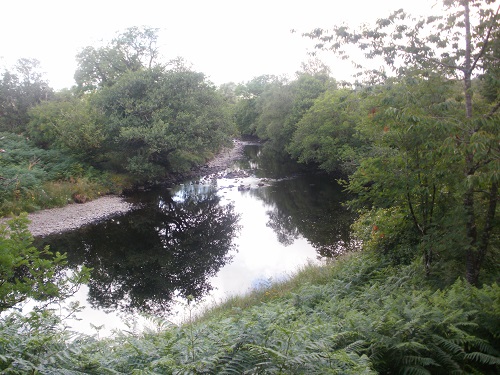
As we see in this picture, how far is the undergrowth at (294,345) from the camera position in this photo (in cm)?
320

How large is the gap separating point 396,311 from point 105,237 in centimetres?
1660

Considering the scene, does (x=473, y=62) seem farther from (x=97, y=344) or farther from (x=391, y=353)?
(x=97, y=344)

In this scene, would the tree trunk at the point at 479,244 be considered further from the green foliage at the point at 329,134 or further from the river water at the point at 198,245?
the green foliage at the point at 329,134

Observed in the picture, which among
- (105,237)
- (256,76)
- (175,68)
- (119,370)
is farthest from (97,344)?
(256,76)

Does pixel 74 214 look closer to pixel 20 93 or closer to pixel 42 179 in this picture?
pixel 42 179

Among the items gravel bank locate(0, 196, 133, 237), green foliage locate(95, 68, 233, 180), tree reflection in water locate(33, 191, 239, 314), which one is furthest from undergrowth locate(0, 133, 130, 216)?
tree reflection in water locate(33, 191, 239, 314)

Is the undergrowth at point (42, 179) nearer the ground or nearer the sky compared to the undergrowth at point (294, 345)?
nearer the sky

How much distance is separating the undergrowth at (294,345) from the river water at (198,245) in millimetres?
5069

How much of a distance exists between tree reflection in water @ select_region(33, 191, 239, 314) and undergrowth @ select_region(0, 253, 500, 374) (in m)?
8.00

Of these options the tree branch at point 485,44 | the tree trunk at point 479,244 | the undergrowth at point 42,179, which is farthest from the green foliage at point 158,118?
the tree trunk at point 479,244

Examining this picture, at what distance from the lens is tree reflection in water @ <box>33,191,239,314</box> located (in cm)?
1267

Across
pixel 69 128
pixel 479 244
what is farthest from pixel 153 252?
pixel 69 128

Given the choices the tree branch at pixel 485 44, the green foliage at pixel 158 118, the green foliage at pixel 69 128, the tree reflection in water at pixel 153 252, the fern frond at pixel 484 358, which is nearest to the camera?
the fern frond at pixel 484 358

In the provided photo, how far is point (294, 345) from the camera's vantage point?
11.2 feet
